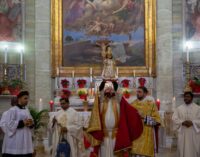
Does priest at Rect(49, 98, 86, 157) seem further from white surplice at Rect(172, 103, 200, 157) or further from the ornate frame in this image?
the ornate frame

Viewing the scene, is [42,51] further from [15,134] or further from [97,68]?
[15,134]

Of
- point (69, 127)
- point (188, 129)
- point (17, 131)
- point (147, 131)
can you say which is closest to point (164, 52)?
point (188, 129)

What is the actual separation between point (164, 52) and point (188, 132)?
17.9 ft

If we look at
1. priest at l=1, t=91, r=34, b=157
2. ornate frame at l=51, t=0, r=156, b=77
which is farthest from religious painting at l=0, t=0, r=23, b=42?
priest at l=1, t=91, r=34, b=157

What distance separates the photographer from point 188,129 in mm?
11047

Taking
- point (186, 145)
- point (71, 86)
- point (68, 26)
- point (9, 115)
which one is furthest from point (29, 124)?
point (68, 26)

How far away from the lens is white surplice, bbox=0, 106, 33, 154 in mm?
8148

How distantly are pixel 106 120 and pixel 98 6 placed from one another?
813cm

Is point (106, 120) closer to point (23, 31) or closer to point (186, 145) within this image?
point (186, 145)

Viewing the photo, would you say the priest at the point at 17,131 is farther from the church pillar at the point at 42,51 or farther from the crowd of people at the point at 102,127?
the church pillar at the point at 42,51

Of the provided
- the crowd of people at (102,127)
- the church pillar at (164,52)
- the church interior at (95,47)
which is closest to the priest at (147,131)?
the crowd of people at (102,127)

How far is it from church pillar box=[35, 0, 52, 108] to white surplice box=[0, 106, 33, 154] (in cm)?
738

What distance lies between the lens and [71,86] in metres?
15.8

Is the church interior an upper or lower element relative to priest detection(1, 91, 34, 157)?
upper
